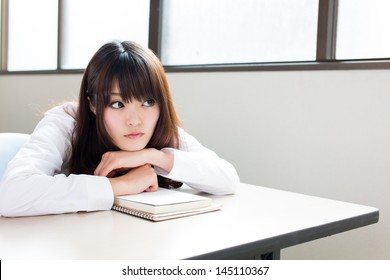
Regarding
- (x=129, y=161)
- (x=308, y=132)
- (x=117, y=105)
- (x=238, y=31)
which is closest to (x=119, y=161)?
(x=129, y=161)

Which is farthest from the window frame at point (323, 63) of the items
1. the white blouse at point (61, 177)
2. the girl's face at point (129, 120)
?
the girl's face at point (129, 120)

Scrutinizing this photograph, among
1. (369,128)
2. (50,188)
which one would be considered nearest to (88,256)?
(50,188)

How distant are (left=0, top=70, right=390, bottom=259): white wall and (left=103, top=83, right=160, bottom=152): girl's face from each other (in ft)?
3.02

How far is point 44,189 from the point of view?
1.10 metres

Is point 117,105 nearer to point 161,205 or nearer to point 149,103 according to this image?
point 149,103

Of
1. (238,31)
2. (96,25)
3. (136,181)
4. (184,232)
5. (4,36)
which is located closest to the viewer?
(184,232)

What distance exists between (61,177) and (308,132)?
1208 mm

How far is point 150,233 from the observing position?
0.94 m

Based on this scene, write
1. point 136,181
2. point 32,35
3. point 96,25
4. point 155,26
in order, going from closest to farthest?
point 136,181 → point 155,26 → point 96,25 → point 32,35

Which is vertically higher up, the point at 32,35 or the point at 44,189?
the point at 32,35

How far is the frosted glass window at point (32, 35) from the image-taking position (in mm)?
3805

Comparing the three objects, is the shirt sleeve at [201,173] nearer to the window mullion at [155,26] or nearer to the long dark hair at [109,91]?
the long dark hair at [109,91]

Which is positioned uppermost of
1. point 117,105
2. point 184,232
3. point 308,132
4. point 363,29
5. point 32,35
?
point 32,35

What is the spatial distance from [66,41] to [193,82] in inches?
59.3
